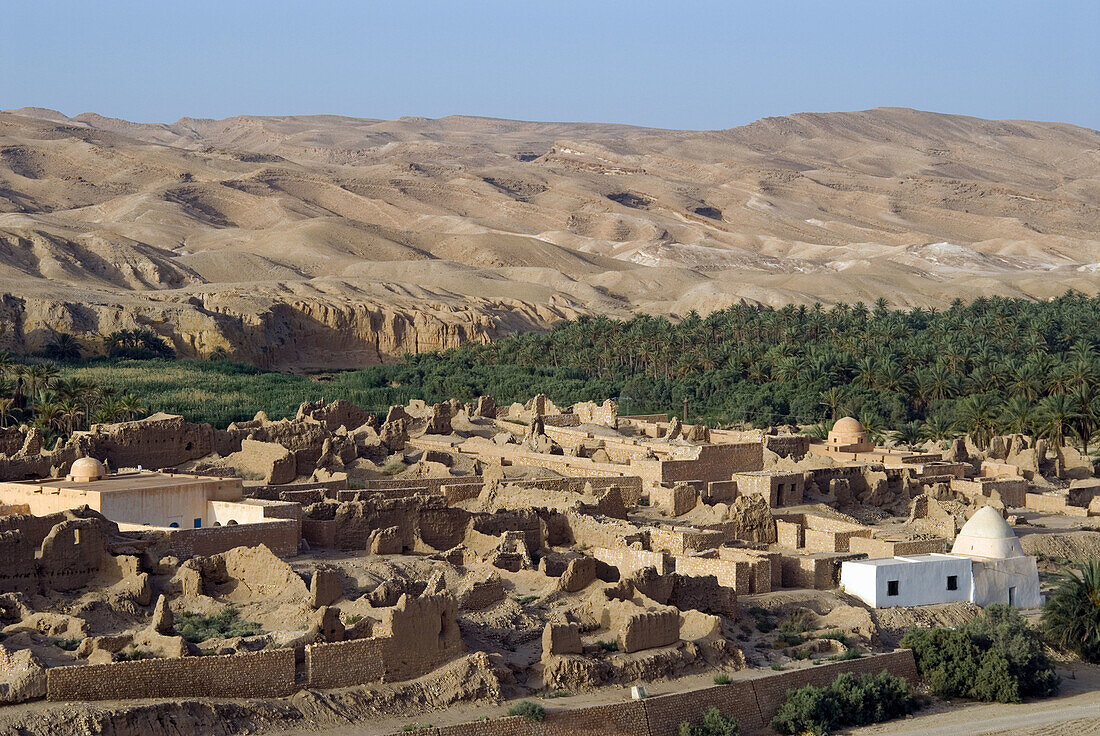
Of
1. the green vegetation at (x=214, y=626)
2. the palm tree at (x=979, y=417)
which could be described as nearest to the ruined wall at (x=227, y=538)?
the green vegetation at (x=214, y=626)

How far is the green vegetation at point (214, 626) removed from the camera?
19.6m

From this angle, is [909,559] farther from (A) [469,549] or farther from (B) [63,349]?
A: (B) [63,349]

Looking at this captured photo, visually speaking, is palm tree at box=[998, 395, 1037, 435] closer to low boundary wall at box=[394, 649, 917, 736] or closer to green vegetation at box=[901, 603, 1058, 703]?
green vegetation at box=[901, 603, 1058, 703]

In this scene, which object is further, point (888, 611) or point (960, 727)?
point (888, 611)

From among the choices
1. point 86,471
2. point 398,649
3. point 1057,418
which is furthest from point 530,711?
point 1057,418

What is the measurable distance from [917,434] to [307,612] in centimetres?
2638

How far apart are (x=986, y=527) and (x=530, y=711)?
11.0m

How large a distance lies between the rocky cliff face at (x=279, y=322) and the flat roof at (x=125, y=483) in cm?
3805

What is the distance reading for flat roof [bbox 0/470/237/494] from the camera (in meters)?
26.6

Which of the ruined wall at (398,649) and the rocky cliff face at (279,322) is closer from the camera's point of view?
the ruined wall at (398,649)

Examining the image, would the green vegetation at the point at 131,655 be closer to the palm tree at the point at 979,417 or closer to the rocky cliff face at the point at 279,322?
the palm tree at the point at 979,417

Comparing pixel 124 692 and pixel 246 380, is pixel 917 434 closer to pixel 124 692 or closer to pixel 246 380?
pixel 246 380

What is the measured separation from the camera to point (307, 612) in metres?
20.5

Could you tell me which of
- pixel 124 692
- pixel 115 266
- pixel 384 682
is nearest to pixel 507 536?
pixel 384 682
